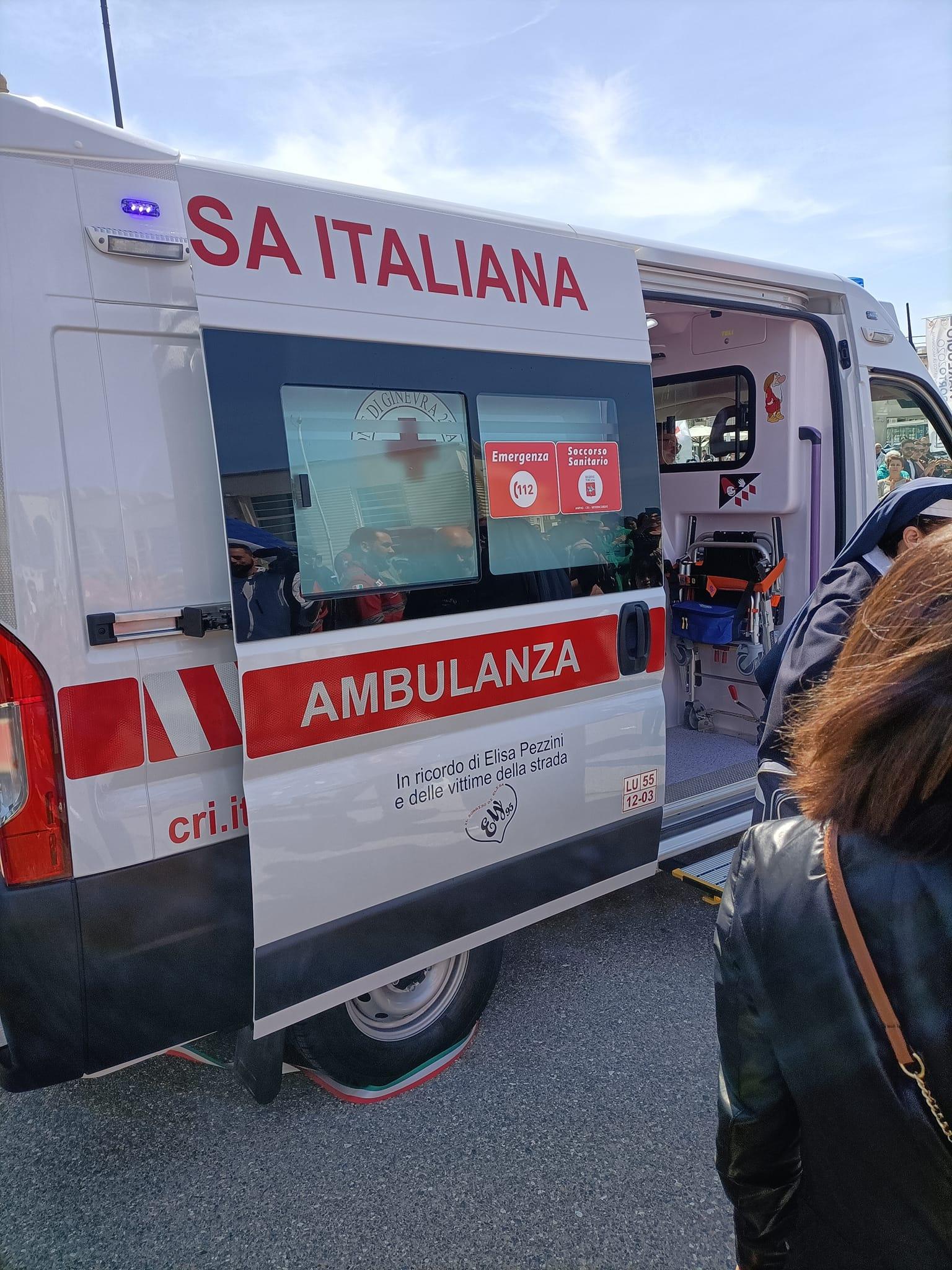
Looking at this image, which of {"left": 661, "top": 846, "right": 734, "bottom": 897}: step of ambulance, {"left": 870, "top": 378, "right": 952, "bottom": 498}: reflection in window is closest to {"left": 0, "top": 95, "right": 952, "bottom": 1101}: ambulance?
{"left": 661, "top": 846, "right": 734, "bottom": 897}: step of ambulance

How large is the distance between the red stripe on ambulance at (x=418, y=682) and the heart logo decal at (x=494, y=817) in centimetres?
26

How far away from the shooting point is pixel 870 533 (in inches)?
82.2

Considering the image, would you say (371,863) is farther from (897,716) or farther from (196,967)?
(897,716)

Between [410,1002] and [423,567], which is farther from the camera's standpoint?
[410,1002]

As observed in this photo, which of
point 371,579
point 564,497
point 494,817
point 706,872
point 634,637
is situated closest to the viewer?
point 371,579

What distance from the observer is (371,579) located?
2.18 meters

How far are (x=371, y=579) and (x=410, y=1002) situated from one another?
4.29 ft

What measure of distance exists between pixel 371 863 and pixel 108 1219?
3.55 ft

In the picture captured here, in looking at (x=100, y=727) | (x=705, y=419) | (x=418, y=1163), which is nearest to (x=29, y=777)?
(x=100, y=727)

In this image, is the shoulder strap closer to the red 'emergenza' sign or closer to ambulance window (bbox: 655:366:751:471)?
the red 'emergenza' sign

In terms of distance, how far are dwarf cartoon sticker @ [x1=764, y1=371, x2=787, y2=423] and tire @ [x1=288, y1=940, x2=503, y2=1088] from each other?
290 centimetres

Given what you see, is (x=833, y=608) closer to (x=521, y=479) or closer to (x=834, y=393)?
(x=521, y=479)

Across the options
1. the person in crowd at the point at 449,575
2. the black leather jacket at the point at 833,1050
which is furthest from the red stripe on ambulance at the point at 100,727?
the black leather jacket at the point at 833,1050

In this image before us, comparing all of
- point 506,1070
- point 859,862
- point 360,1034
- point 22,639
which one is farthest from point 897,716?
Result: point 506,1070
